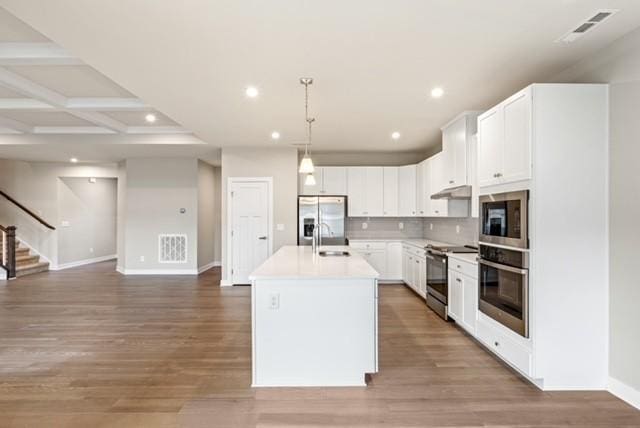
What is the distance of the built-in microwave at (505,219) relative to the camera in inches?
107

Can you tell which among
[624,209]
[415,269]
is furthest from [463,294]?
[415,269]

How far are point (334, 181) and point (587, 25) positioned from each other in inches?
181

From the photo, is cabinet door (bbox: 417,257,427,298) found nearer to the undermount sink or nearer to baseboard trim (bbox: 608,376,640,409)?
the undermount sink

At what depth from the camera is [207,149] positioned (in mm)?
6734

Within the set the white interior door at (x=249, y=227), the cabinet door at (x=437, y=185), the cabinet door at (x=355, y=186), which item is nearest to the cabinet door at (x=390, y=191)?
the cabinet door at (x=355, y=186)

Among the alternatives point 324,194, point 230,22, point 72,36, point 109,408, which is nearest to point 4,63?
point 72,36

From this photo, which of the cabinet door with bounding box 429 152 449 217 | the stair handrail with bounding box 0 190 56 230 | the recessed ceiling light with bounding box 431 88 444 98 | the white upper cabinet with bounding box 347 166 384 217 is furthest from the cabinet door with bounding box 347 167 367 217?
the stair handrail with bounding box 0 190 56 230

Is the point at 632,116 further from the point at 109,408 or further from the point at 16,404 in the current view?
the point at 16,404

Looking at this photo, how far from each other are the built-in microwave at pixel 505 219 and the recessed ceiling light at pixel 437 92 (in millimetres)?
1155

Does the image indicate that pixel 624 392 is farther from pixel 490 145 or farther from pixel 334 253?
pixel 334 253

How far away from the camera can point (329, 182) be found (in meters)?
6.62

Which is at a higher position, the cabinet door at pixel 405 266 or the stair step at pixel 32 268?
the cabinet door at pixel 405 266

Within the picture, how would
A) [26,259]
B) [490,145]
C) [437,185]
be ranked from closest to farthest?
1. [490,145]
2. [437,185]
3. [26,259]

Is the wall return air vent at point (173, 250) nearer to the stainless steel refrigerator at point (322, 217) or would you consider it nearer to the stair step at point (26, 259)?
the stainless steel refrigerator at point (322, 217)
